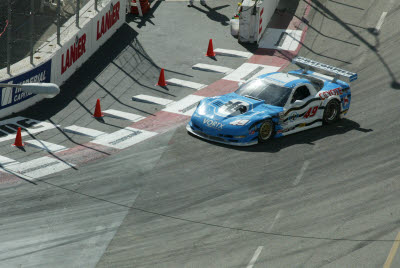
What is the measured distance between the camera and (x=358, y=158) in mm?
19984

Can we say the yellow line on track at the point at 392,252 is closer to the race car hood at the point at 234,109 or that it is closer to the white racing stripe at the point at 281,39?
the race car hood at the point at 234,109

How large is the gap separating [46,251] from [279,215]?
507 cm

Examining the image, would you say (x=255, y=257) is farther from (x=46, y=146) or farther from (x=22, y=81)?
(x=22, y=81)

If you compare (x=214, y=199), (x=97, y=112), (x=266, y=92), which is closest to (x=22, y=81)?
(x=97, y=112)

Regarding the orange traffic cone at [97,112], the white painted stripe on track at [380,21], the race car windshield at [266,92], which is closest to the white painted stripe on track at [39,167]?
the orange traffic cone at [97,112]

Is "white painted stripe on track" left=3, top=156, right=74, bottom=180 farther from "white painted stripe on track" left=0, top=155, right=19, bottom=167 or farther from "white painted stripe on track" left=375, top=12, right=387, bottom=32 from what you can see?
"white painted stripe on track" left=375, top=12, right=387, bottom=32

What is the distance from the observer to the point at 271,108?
69.2 ft

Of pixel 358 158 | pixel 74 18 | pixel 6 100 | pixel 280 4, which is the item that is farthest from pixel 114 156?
pixel 280 4

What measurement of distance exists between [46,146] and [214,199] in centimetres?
555

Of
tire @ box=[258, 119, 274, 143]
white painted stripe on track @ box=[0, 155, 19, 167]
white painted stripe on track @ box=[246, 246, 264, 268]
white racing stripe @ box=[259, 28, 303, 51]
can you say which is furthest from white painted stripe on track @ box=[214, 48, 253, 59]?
white painted stripe on track @ box=[246, 246, 264, 268]

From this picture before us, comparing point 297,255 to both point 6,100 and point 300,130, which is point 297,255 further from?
point 6,100

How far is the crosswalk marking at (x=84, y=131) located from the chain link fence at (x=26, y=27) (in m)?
2.85

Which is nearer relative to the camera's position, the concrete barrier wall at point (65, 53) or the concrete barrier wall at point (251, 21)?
the concrete barrier wall at point (65, 53)

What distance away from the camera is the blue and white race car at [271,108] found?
67.3 ft
